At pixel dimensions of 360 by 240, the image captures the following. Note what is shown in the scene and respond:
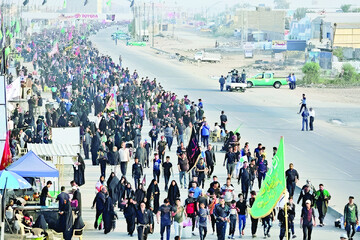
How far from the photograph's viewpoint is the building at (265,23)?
541 feet

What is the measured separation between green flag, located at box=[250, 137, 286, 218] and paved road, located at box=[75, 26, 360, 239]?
3444mm

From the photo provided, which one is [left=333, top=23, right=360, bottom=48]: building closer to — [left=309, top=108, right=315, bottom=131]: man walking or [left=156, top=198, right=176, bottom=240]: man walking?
[left=309, top=108, right=315, bottom=131]: man walking

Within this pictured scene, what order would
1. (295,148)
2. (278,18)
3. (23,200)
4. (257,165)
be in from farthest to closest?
(278,18)
(295,148)
(257,165)
(23,200)

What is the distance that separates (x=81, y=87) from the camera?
50.0m

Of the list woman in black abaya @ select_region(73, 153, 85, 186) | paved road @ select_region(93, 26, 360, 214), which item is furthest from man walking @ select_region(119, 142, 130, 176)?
paved road @ select_region(93, 26, 360, 214)

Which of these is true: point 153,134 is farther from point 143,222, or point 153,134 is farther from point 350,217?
point 350,217

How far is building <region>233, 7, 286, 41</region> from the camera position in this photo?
165m

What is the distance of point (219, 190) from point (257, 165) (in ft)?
14.9

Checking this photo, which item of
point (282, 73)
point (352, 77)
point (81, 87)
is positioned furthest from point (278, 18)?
point (81, 87)

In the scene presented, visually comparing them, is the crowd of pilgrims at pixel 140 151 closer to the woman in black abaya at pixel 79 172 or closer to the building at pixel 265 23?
the woman in black abaya at pixel 79 172

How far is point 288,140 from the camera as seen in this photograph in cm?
3888

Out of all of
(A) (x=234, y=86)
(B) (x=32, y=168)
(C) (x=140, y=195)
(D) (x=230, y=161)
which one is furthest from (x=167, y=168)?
(A) (x=234, y=86)

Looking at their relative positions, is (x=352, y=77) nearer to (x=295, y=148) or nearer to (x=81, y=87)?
(x=81, y=87)

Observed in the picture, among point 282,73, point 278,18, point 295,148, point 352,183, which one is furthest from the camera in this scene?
point 278,18
